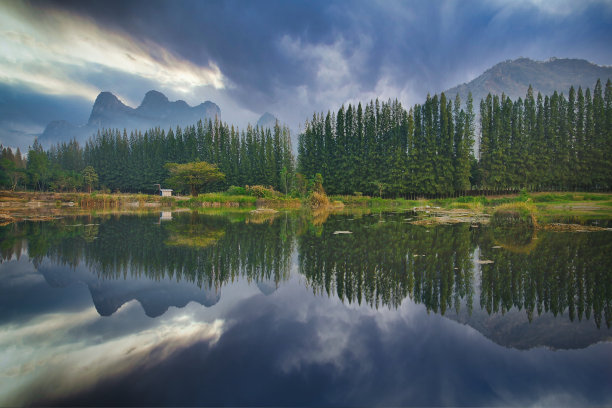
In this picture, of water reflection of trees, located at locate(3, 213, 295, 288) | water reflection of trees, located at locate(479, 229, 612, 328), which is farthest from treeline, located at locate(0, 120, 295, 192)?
water reflection of trees, located at locate(479, 229, 612, 328)

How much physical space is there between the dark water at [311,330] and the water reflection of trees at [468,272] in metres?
0.04

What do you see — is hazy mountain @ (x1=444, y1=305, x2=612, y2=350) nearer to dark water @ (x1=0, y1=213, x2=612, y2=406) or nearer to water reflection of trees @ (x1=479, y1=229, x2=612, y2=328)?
dark water @ (x1=0, y1=213, x2=612, y2=406)

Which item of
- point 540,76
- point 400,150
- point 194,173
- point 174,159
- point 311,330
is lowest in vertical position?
point 311,330

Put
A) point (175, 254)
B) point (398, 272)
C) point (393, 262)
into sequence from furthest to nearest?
1. point (175, 254)
2. point (393, 262)
3. point (398, 272)

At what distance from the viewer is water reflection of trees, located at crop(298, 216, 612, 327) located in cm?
421

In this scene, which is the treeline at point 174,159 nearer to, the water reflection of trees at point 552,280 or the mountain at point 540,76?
the water reflection of trees at point 552,280

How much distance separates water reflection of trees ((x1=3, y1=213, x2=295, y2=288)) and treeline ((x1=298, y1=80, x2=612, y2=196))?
31343 mm

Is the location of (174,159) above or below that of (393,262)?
above

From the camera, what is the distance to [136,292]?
4.93 m

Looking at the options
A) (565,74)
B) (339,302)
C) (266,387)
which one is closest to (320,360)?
(266,387)

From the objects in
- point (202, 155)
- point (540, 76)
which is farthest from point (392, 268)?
point (540, 76)

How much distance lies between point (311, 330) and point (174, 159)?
6557cm

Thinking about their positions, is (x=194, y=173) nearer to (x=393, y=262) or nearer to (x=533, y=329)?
(x=393, y=262)

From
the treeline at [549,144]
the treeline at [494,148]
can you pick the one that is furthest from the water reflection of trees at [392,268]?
the treeline at [549,144]
